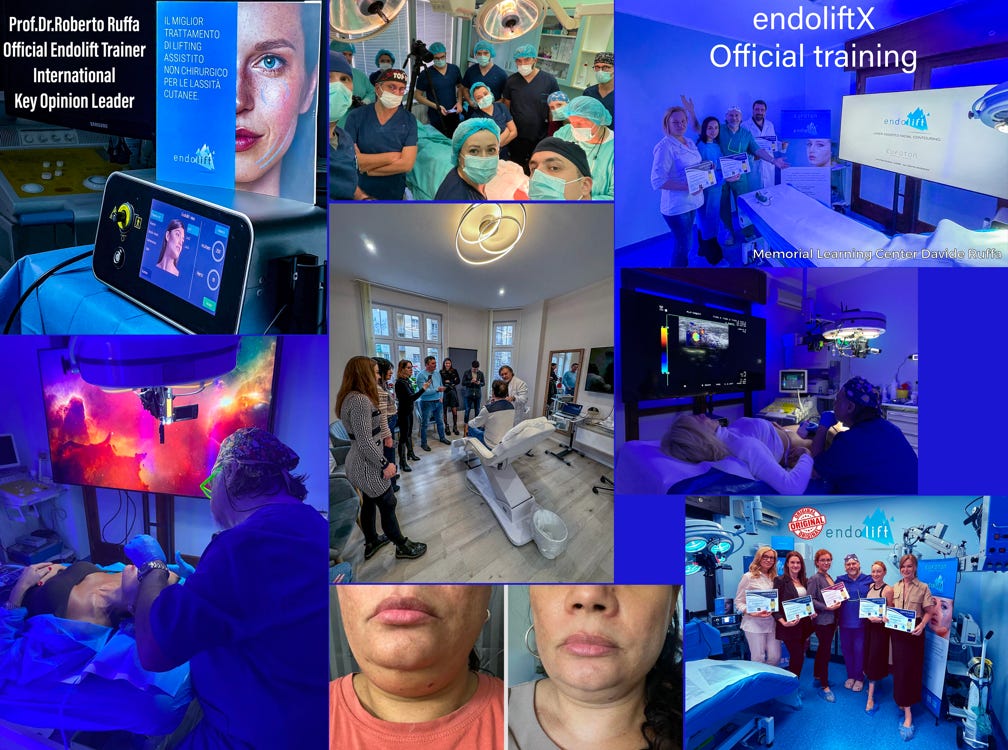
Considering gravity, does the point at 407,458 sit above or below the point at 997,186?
below

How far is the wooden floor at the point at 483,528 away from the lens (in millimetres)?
1976

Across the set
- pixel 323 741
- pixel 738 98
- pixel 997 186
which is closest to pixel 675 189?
pixel 738 98

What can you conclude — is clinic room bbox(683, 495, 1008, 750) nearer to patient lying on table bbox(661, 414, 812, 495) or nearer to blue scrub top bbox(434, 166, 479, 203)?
patient lying on table bbox(661, 414, 812, 495)

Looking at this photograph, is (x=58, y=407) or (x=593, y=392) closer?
(x=593, y=392)

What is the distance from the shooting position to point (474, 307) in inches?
78.3

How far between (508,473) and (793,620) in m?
1.24

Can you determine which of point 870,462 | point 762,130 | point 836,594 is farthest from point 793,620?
point 762,130

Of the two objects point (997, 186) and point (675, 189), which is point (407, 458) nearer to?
point (675, 189)

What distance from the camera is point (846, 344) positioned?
1989 millimetres

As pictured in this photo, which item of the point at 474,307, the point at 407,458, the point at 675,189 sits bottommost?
the point at 407,458

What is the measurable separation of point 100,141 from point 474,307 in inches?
57.8

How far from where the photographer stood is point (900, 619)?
2.10 m

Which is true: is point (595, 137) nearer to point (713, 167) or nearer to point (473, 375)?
point (713, 167)

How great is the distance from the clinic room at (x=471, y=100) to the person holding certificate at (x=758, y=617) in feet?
4.94
